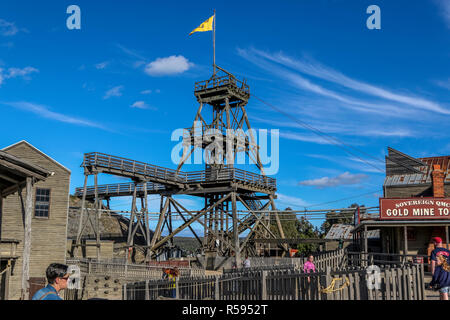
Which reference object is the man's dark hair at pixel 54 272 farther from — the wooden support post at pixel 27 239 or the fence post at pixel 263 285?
the wooden support post at pixel 27 239

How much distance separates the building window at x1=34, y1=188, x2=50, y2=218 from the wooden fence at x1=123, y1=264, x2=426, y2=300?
43.6ft

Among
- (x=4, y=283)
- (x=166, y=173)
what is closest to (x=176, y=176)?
(x=166, y=173)

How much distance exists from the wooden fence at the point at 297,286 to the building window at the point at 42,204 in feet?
43.6

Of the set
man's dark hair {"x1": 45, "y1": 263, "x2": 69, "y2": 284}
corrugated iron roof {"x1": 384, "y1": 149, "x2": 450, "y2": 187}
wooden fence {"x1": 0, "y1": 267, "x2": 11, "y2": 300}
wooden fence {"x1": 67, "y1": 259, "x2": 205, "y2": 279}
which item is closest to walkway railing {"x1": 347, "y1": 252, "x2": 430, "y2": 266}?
wooden fence {"x1": 67, "y1": 259, "x2": 205, "y2": 279}

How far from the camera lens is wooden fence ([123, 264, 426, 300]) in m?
10.4

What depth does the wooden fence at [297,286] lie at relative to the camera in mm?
10436

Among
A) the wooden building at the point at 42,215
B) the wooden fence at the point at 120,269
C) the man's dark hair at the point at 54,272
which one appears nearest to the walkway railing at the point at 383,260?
the wooden fence at the point at 120,269

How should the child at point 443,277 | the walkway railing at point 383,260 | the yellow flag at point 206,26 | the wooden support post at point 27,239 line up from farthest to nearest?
the yellow flag at point 206,26 < the walkway railing at point 383,260 < the wooden support post at point 27,239 < the child at point 443,277

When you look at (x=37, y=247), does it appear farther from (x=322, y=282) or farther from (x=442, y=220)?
(x=442, y=220)

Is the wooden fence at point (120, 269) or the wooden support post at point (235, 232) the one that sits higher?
the wooden support post at point (235, 232)

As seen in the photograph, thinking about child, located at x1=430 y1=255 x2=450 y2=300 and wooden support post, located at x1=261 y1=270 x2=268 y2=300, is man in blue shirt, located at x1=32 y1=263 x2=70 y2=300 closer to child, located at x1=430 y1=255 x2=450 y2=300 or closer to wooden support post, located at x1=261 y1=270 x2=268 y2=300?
wooden support post, located at x1=261 y1=270 x2=268 y2=300

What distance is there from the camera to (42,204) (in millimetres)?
26766
